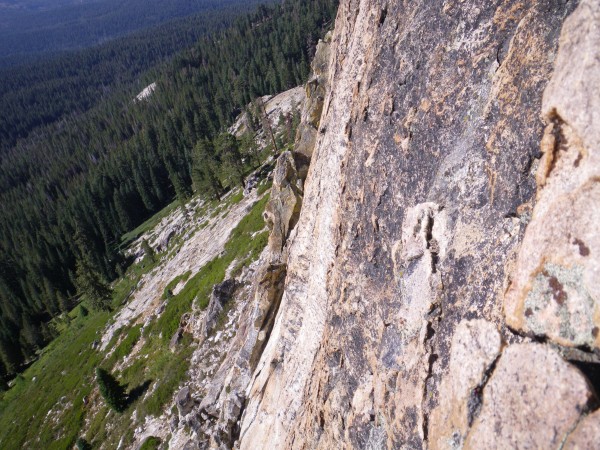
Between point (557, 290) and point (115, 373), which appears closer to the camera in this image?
point (557, 290)

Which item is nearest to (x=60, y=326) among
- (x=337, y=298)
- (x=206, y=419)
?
(x=206, y=419)

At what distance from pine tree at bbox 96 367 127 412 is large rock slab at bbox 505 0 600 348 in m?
49.5

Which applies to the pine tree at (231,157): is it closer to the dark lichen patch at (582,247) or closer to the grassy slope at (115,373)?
the grassy slope at (115,373)

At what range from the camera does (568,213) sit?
675 centimetres

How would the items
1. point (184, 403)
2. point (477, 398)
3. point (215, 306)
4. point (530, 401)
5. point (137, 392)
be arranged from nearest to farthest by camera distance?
point (530, 401) < point (477, 398) < point (184, 403) < point (215, 306) < point (137, 392)

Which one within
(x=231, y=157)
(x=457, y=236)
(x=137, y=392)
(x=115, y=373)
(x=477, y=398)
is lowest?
(x=115, y=373)

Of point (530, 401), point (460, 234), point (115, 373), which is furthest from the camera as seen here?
point (115, 373)

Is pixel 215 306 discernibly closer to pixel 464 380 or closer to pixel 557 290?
pixel 464 380

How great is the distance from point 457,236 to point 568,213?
281 cm

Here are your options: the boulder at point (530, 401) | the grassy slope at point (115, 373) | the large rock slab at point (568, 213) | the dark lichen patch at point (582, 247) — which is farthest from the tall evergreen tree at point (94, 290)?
the dark lichen patch at point (582, 247)

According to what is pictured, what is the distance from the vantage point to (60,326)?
355 ft

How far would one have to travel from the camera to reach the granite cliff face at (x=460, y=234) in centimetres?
658

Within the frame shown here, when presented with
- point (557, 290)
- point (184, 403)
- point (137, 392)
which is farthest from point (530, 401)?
point (137, 392)

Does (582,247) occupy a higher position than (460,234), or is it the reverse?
(582,247)
